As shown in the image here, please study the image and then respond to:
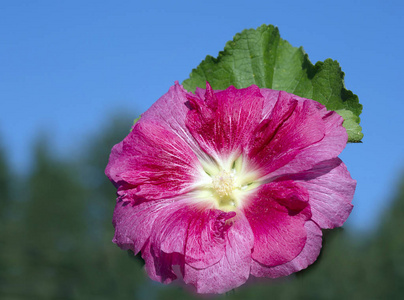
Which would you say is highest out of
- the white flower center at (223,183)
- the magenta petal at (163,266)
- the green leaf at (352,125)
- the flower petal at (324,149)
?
the green leaf at (352,125)

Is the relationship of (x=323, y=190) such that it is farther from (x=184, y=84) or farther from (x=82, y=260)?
(x=82, y=260)

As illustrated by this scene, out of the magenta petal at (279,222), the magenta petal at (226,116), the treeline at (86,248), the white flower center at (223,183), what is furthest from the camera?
the treeline at (86,248)

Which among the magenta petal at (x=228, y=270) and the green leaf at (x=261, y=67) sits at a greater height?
the green leaf at (x=261, y=67)

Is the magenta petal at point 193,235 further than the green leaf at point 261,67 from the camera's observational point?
No

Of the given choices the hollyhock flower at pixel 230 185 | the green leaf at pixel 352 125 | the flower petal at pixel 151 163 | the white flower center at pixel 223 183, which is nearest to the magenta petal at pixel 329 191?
the hollyhock flower at pixel 230 185

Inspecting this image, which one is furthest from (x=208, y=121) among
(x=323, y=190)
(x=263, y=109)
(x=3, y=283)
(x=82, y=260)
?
(x=82, y=260)

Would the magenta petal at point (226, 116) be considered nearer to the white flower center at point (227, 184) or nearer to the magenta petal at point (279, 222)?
the white flower center at point (227, 184)

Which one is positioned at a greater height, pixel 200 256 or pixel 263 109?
pixel 263 109
